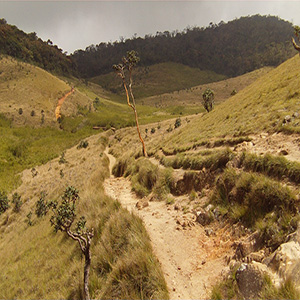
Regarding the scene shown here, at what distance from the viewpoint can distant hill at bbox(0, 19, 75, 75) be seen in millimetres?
117375

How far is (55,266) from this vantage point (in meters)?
8.41

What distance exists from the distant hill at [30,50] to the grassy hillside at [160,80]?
3845cm

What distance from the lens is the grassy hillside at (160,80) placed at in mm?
162875

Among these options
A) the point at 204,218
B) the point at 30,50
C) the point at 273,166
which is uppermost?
the point at 30,50

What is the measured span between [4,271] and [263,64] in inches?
7552

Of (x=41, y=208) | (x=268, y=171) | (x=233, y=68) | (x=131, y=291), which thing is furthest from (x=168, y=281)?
(x=233, y=68)

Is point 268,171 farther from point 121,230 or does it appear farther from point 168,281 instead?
point 121,230

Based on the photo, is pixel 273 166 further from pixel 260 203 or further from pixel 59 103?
pixel 59 103

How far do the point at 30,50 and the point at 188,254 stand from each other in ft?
541

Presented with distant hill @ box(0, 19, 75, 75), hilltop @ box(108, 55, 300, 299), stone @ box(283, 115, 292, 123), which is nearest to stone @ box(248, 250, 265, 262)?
hilltop @ box(108, 55, 300, 299)

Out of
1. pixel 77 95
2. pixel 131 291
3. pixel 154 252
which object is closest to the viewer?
pixel 131 291

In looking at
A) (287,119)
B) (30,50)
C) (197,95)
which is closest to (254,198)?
(287,119)

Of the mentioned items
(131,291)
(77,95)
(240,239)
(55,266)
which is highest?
(77,95)

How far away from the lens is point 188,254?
570 centimetres
